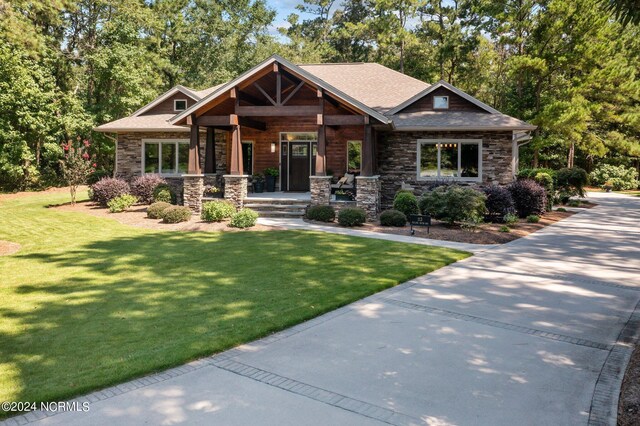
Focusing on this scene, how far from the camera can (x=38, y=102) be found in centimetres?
2669

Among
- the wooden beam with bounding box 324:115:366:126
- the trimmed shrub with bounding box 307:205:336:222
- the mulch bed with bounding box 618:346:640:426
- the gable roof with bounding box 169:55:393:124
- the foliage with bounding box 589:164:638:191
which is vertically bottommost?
the mulch bed with bounding box 618:346:640:426

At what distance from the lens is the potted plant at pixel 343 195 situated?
57.8ft

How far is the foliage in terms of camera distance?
3638cm

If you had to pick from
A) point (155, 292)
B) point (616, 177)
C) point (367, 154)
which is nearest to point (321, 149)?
point (367, 154)

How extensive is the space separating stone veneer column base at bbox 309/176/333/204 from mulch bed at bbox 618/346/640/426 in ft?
39.5

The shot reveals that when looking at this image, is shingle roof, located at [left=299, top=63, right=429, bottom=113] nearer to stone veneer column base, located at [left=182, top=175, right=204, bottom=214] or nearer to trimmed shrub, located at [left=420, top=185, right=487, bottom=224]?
trimmed shrub, located at [left=420, top=185, right=487, bottom=224]

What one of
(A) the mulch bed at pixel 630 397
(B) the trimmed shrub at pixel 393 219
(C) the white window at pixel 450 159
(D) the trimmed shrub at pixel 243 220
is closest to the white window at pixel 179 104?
(D) the trimmed shrub at pixel 243 220

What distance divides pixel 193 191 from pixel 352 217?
21.7ft

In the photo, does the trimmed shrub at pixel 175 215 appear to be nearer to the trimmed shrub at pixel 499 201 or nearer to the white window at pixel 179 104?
the white window at pixel 179 104

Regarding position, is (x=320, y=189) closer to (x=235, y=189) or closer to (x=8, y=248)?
(x=235, y=189)

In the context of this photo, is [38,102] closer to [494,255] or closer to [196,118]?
[196,118]

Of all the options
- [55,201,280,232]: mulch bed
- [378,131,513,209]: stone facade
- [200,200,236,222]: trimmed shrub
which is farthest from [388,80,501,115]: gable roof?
[55,201,280,232]: mulch bed

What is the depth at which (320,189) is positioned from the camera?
1650 cm

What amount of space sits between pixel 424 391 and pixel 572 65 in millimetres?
30079
